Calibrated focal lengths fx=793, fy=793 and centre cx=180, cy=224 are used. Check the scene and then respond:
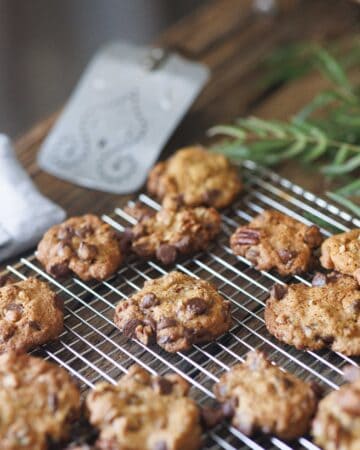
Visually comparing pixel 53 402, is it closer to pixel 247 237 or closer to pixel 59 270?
pixel 59 270

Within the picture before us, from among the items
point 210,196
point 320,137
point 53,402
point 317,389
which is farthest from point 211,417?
point 320,137

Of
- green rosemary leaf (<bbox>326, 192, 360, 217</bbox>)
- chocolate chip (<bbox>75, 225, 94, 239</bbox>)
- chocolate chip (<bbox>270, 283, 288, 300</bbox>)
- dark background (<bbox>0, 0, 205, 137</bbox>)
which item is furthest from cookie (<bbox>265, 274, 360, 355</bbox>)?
dark background (<bbox>0, 0, 205, 137</bbox>)

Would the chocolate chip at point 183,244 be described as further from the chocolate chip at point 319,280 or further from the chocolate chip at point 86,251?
the chocolate chip at point 319,280

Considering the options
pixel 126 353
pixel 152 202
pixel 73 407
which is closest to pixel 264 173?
pixel 152 202

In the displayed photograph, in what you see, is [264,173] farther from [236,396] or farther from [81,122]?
[236,396]

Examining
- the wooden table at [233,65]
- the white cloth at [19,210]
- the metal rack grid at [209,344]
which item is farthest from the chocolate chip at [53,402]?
the wooden table at [233,65]

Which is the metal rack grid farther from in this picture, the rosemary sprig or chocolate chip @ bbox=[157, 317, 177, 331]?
the rosemary sprig
